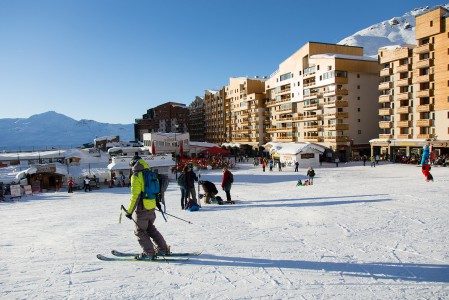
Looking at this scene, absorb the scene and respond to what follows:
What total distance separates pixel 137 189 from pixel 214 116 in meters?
91.7

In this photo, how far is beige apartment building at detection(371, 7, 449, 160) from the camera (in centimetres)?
3991

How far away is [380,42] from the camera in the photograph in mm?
188750

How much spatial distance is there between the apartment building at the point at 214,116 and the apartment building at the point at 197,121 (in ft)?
11.9

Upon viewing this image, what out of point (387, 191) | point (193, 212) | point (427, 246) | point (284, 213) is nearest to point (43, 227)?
point (193, 212)

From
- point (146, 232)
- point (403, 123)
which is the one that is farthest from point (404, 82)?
point (146, 232)

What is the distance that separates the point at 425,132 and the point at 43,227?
45935 mm

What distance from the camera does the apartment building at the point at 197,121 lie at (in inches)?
4188

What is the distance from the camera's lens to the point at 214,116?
320 ft

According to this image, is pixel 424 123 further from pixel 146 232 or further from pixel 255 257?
pixel 146 232

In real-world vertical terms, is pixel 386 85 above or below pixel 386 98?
above

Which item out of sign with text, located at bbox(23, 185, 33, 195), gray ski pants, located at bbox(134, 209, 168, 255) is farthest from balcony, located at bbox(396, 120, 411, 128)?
gray ski pants, located at bbox(134, 209, 168, 255)

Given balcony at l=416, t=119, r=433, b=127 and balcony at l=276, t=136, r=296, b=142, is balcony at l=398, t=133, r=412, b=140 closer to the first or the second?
balcony at l=416, t=119, r=433, b=127

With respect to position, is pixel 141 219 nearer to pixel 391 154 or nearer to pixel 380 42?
pixel 391 154

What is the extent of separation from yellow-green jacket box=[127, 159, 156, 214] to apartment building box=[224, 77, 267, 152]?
70.4 m
